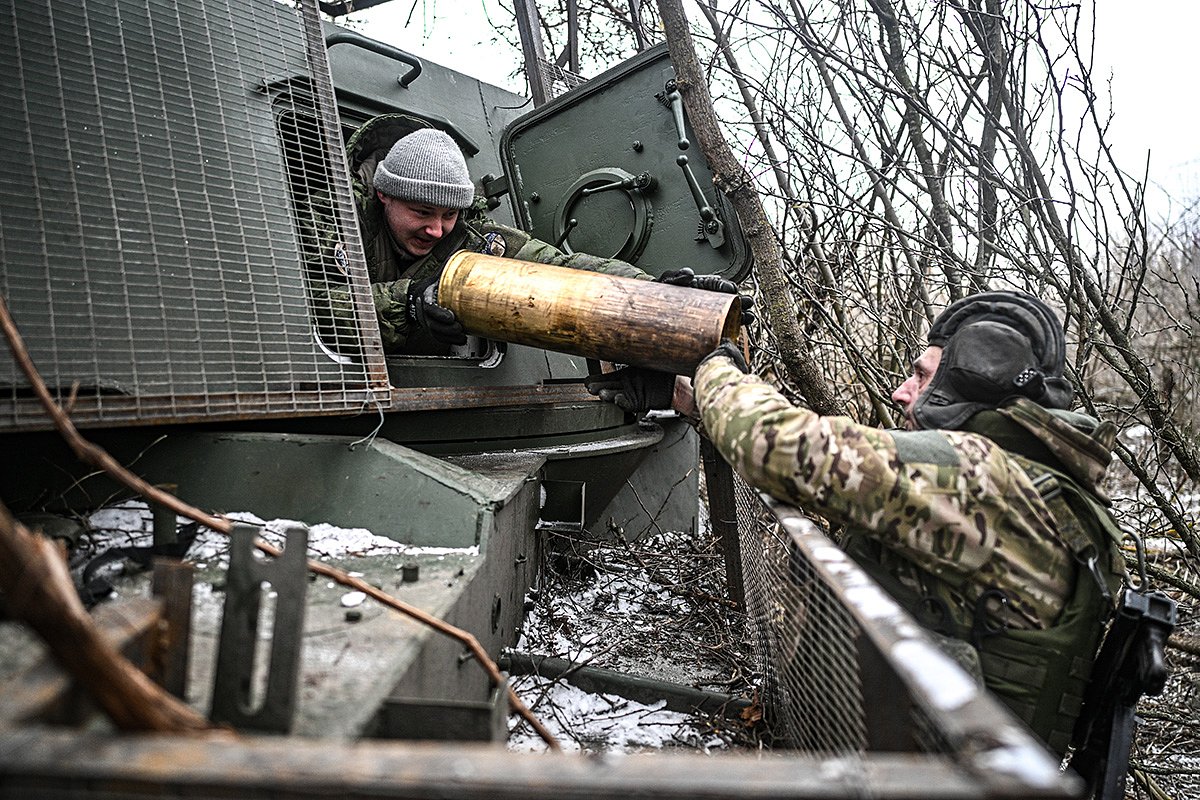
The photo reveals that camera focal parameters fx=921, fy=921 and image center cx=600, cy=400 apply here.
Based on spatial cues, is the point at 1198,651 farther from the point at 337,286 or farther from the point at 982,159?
the point at 337,286

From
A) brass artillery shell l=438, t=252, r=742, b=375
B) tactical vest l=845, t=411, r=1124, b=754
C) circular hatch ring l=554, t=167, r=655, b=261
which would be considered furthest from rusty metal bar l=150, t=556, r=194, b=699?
circular hatch ring l=554, t=167, r=655, b=261

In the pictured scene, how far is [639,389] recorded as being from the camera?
3.15 m

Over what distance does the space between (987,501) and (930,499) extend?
0.49ft

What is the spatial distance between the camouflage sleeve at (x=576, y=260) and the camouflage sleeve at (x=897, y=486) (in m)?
1.25

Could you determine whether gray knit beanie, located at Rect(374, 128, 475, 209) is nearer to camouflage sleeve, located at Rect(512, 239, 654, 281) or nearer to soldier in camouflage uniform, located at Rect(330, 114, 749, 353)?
soldier in camouflage uniform, located at Rect(330, 114, 749, 353)

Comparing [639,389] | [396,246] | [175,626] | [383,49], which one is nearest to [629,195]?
[396,246]

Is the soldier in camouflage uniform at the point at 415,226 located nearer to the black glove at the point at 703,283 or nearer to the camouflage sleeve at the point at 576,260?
the camouflage sleeve at the point at 576,260

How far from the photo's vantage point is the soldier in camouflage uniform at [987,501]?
2152 millimetres

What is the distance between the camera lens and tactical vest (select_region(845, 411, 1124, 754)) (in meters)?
2.23

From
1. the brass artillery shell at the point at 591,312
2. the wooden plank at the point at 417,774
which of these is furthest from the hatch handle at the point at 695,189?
the wooden plank at the point at 417,774

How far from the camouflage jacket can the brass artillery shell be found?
464 millimetres

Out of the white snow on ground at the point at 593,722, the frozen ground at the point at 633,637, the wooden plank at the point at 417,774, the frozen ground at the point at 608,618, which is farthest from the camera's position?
the frozen ground at the point at 633,637

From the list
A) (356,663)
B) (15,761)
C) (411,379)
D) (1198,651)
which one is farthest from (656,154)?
(15,761)

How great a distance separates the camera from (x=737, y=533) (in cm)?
376
